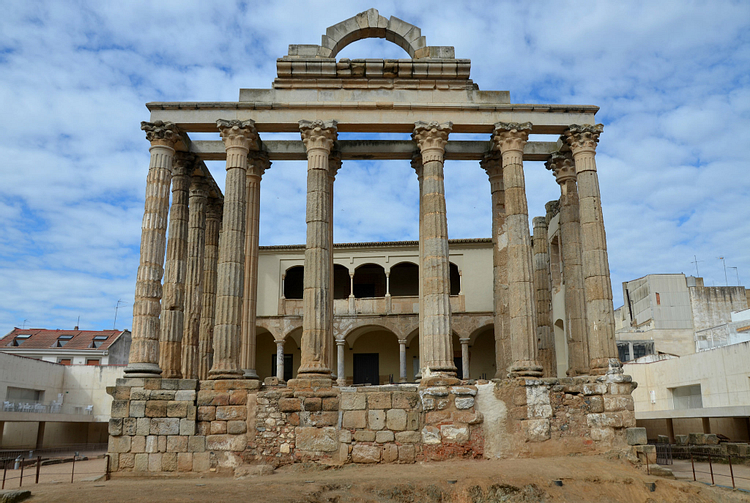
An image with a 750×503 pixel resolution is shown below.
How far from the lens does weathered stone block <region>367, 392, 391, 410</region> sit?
14.9 metres

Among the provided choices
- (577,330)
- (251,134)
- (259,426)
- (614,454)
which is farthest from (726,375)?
(251,134)

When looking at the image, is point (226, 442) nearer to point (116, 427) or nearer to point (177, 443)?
point (177, 443)

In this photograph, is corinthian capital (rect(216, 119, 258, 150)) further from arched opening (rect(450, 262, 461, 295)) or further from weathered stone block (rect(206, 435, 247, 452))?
arched opening (rect(450, 262, 461, 295))

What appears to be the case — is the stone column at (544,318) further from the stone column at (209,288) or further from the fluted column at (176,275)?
the fluted column at (176,275)

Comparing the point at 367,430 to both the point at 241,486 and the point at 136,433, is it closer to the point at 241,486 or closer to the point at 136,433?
the point at 241,486

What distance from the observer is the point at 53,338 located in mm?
40594

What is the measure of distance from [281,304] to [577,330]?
16.5 meters

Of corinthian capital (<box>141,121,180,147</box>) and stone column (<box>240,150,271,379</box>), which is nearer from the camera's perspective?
corinthian capital (<box>141,121,180,147</box>)

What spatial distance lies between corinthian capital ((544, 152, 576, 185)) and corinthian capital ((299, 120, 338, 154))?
7.05 meters

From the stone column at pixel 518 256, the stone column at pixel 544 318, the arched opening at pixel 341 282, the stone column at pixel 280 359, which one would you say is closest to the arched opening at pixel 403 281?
the arched opening at pixel 341 282

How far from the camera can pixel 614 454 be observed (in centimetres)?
1452

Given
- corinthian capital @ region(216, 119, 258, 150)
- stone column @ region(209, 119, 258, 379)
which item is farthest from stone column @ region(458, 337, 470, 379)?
corinthian capital @ region(216, 119, 258, 150)

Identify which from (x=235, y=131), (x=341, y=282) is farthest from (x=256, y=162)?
(x=341, y=282)

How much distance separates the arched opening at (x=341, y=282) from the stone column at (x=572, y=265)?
628 inches
